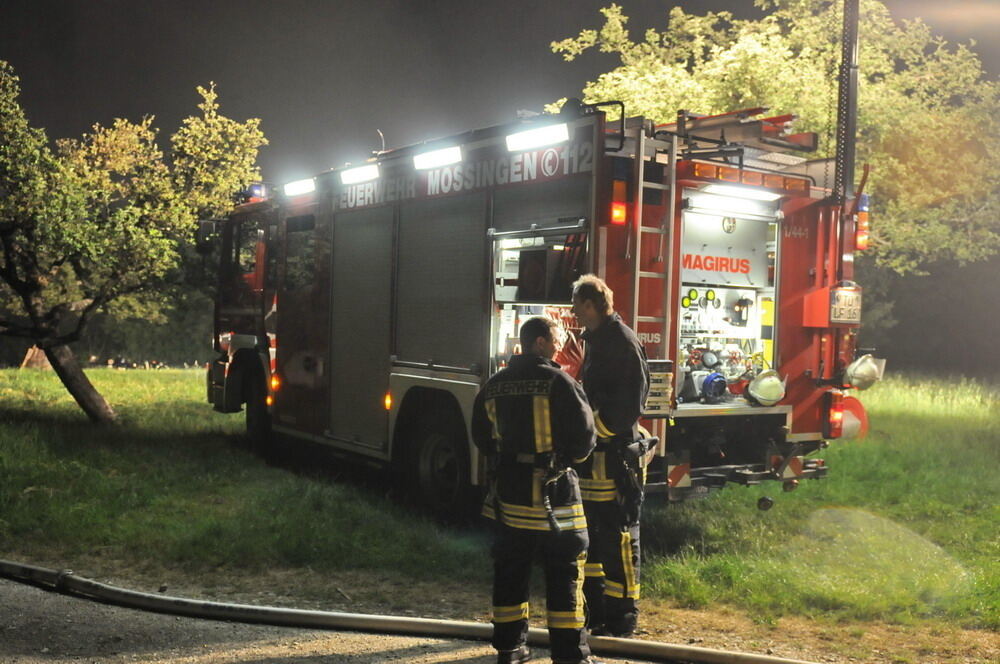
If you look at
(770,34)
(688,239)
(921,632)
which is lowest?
(921,632)

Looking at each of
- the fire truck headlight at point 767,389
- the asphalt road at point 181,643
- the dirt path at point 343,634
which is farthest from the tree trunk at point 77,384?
the fire truck headlight at point 767,389

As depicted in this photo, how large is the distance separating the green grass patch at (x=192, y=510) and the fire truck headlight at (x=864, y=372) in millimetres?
2873

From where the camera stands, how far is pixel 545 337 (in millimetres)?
4809

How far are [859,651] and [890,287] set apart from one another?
33665mm

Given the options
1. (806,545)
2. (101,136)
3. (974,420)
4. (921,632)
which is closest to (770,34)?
(974,420)

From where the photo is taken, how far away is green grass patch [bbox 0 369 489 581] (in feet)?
23.2

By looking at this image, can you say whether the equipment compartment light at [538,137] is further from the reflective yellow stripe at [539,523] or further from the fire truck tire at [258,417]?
the fire truck tire at [258,417]

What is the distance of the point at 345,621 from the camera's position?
17.9ft

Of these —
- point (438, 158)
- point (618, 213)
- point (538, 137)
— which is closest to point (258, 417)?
point (438, 158)

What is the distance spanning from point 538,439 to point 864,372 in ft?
12.6

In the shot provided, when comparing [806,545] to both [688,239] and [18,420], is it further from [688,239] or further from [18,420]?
[18,420]

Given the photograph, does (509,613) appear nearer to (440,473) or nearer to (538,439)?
(538,439)

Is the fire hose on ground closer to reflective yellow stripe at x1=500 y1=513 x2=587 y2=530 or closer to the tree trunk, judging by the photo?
reflective yellow stripe at x1=500 y1=513 x2=587 y2=530

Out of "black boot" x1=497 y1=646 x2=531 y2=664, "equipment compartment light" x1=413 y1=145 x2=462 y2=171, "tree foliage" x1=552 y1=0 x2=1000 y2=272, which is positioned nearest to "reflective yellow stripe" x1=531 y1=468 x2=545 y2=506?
"black boot" x1=497 y1=646 x2=531 y2=664
